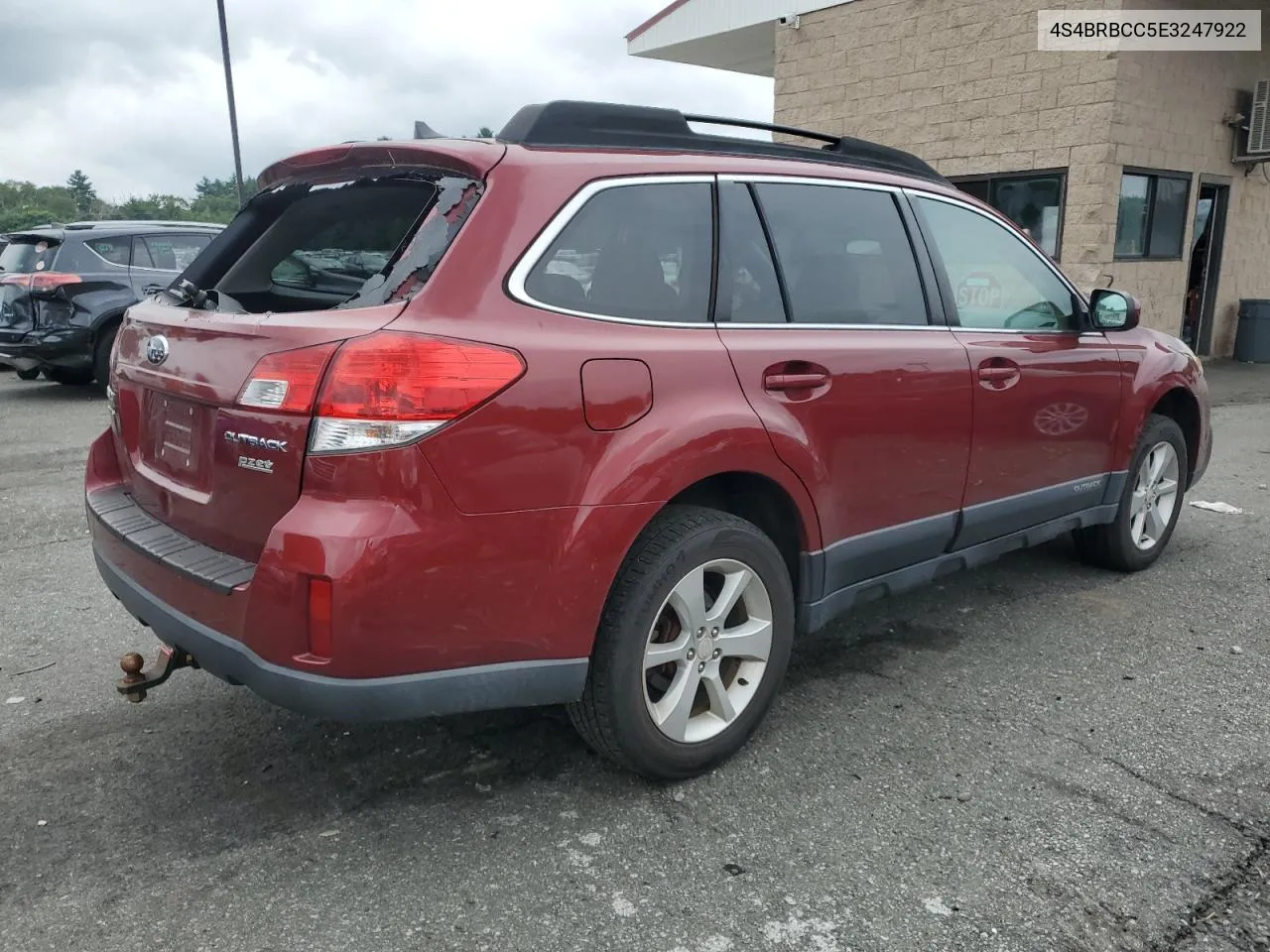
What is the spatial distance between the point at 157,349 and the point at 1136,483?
4027mm

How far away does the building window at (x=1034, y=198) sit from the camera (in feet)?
37.8

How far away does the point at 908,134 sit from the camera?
500 inches

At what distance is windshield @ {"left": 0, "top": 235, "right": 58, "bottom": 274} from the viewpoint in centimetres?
982

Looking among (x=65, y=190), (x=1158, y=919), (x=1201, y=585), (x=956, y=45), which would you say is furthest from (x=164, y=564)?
(x=65, y=190)

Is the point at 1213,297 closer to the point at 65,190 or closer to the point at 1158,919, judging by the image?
the point at 1158,919

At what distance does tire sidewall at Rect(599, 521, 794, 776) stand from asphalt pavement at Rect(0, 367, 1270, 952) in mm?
112

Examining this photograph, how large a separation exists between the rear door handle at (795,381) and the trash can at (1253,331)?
13.1m

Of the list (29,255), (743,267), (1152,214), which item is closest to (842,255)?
(743,267)

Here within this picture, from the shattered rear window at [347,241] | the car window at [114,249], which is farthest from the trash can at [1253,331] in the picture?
the shattered rear window at [347,241]

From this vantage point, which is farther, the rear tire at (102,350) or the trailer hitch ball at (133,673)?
the rear tire at (102,350)

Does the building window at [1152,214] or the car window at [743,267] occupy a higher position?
the building window at [1152,214]

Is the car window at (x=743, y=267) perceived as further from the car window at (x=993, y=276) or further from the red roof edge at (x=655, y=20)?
the red roof edge at (x=655, y=20)

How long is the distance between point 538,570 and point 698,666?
646mm

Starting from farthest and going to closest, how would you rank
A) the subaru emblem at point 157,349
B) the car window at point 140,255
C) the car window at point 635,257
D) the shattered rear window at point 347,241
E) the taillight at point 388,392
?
the car window at point 140,255 → the subaru emblem at point 157,349 → the car window at point 635,257 → the shattered rear window at point 347,241 → the taillight at point 388,392
